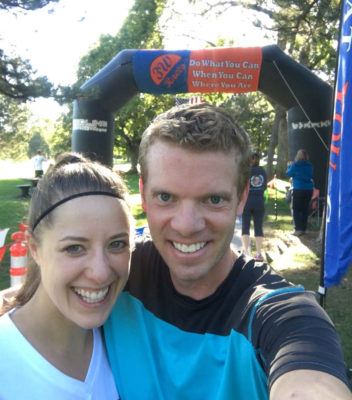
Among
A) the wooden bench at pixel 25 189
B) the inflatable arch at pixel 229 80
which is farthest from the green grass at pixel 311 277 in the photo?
the wooden bench at pixel 25 189

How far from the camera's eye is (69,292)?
147cm

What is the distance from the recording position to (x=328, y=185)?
3109 millimetres

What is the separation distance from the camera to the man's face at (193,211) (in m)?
1.47

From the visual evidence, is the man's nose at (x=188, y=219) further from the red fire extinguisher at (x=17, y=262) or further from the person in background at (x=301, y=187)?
the person in background at (x=301, y=187)

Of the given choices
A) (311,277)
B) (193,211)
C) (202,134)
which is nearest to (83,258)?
(193,211)

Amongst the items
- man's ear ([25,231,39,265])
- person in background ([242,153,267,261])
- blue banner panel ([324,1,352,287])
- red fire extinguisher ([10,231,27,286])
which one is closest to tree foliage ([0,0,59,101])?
red fire extinguisher ([10,231,27,286])

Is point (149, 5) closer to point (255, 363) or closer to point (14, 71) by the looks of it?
point (14, 71)

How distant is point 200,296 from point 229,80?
26.6 feet

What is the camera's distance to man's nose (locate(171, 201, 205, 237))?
1.46 m

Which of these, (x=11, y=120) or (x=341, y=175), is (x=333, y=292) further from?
(x=11, y=120)

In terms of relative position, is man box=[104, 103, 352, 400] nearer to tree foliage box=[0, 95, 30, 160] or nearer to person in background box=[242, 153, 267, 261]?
person in background box=[242, 153, 267, 261]

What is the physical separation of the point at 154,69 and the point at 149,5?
17541 millimetres

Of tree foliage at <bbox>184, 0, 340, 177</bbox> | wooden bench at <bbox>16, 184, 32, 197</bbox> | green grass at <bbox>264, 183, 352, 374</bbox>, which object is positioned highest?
tree foliage at <bbox>184, 0, 340, 177</bbox>

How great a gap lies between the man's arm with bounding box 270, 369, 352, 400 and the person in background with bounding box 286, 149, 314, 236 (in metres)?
7.63
